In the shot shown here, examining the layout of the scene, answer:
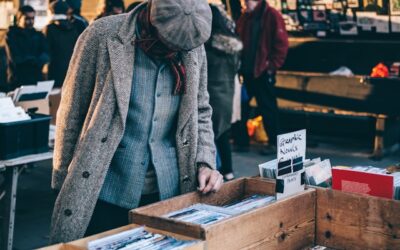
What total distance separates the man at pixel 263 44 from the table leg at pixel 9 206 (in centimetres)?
411

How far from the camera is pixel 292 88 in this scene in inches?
363

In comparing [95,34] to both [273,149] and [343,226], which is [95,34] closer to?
[343,226]

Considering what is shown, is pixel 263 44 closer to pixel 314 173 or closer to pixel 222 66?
pixel 222 66

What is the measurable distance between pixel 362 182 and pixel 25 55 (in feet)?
20.3

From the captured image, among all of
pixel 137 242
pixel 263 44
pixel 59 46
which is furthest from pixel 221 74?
pixel 137 242

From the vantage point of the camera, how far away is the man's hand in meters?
3.02

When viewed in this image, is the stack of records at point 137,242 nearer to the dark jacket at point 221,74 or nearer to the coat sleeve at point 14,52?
the dark jacket at point 221,74

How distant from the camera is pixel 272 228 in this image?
2840 mm

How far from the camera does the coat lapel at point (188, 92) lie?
305 cm

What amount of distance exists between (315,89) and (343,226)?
6085mm

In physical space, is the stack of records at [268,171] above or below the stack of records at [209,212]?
above

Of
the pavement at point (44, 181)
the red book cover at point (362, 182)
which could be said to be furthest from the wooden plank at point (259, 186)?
the pavement at point (44, 181)

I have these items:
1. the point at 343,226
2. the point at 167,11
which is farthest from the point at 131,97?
the point at 343,226

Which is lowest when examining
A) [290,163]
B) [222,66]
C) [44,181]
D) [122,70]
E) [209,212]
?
[44,181]
